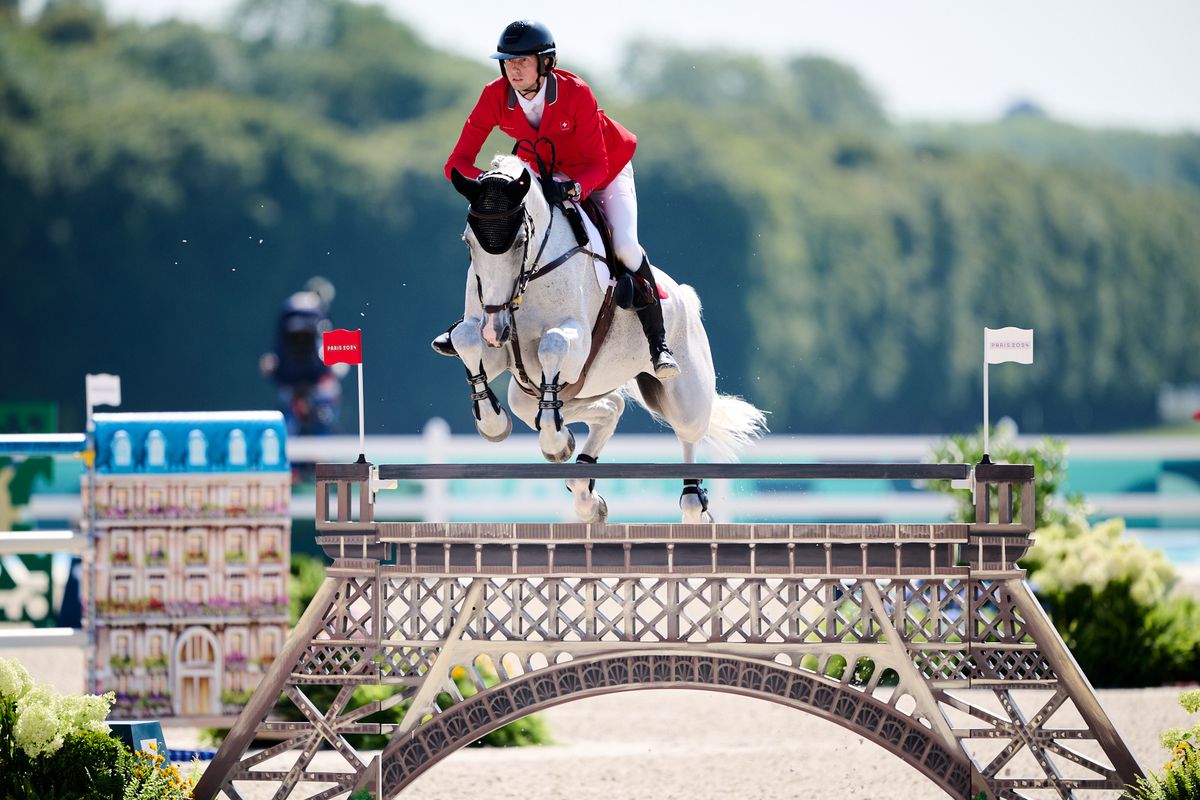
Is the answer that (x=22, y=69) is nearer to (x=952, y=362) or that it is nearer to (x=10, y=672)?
(x=952, y=362)

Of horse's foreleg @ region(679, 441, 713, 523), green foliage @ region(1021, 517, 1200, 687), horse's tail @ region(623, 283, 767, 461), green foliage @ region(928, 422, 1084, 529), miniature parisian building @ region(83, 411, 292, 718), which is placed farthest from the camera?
green foliage @ region(928, 422, 1084, 529)

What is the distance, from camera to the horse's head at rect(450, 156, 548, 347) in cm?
571

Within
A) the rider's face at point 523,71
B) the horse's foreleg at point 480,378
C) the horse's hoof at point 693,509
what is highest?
the rider's face at point 523,71

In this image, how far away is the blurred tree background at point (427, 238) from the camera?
31281 millimetres

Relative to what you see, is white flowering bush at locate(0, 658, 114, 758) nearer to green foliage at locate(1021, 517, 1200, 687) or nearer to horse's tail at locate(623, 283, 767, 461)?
horse's tail at locate(623, 283, 767, 461)

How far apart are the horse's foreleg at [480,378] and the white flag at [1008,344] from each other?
1.84 metres

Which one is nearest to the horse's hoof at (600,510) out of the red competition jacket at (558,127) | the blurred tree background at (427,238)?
the red competition jacket at (558,127)

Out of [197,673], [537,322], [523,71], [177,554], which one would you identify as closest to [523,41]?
[523,71]

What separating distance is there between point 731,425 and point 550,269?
183 centimetres

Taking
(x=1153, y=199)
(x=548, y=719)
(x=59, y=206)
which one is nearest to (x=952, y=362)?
(x=1153, y=199)

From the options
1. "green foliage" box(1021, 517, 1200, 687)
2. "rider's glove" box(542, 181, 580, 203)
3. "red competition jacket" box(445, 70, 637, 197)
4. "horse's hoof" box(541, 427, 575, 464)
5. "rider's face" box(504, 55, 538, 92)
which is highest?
"rider's face" box(504, 55, 538, 92)

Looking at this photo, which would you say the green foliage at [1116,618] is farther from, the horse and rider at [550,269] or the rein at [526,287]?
the rein at [526,287]

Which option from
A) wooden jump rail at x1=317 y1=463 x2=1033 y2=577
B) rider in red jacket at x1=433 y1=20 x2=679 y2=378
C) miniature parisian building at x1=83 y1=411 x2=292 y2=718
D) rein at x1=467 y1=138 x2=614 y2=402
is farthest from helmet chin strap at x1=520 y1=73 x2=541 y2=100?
miniature parisian building at x1=83 y1=411 x2=292 y2=718

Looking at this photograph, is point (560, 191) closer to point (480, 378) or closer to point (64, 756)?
point (480, 378)
